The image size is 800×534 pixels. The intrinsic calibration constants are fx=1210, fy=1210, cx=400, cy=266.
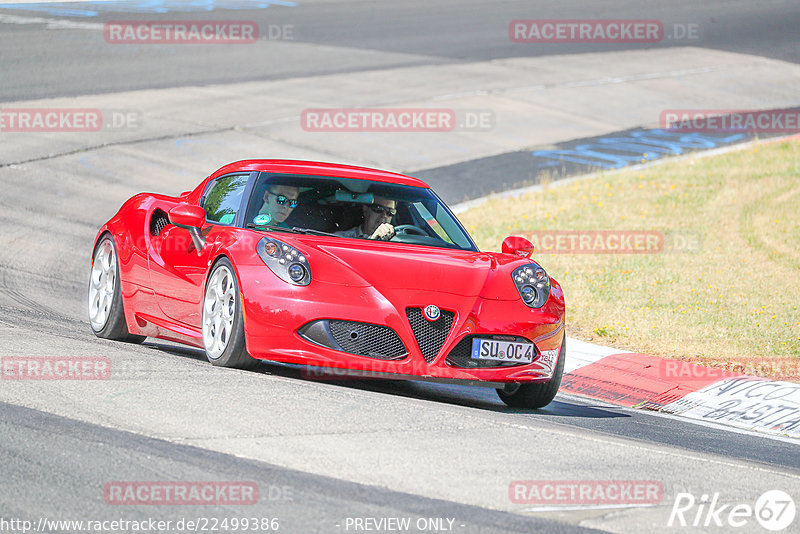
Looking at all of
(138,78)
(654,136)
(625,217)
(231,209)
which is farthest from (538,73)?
(231,209)

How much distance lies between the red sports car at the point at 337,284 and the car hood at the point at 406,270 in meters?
0.01

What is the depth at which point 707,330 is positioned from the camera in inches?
443

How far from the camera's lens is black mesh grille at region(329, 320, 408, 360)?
278 inches

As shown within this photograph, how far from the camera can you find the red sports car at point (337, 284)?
7.08 meters

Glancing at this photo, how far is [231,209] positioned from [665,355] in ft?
14.0

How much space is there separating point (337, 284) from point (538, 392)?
5.43 ft

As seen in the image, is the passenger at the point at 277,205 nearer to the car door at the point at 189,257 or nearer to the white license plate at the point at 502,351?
the car door at the point at 189,257

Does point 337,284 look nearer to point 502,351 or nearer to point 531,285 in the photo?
point 502,351
